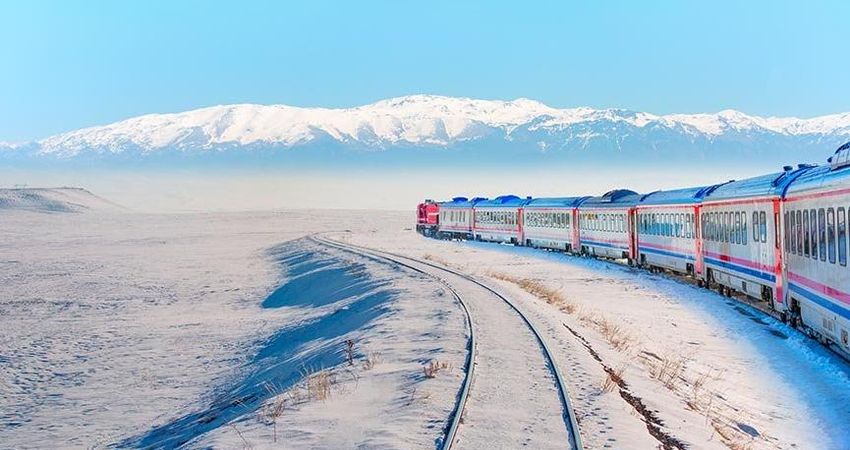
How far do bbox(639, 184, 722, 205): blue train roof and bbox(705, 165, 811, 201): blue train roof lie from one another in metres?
1.35

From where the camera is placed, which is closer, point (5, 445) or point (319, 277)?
point (5, 445)

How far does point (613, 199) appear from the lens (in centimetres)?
4847

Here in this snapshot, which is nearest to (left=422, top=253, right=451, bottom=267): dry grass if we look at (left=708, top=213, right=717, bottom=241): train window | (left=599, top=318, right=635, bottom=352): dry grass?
(left=708, top=213, right=717, bottom=241): train window

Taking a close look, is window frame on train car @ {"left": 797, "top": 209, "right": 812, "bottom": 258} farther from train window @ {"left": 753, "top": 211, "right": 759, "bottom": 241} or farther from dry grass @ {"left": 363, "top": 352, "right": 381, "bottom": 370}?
dry grass @ {"left": 363, "top": 352, "right": 381, "bottom": 370}

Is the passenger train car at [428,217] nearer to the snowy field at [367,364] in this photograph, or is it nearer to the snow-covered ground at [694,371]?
the snowy field at [367,364]

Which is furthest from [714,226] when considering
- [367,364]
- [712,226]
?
[367,364]

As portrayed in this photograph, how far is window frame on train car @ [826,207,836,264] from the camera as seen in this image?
1619 centimetres

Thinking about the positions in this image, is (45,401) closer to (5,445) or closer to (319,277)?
(5,445)

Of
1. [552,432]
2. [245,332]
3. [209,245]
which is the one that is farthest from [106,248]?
[552,432]

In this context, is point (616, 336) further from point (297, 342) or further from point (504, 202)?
point (504, 202)

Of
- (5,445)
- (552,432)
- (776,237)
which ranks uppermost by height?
(776,237)

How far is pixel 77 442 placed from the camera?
16.7 meters

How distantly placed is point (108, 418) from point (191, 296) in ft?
80.1

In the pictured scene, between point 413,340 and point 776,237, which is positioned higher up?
point 776,237
